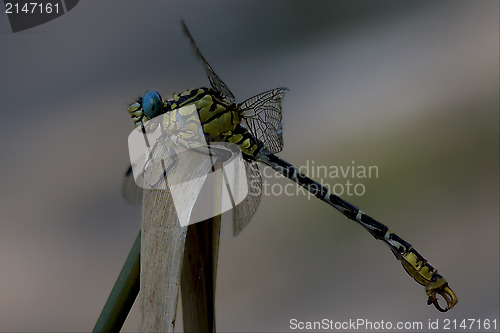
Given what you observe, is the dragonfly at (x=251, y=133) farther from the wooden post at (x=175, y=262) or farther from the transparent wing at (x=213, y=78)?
the wooden post at (x=175, y=262)

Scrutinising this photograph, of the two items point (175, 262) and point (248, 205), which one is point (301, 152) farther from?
point (175, 262)

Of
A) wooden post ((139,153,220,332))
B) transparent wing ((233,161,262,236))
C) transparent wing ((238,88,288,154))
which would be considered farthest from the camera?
transparent wing ((238,88,288,154))

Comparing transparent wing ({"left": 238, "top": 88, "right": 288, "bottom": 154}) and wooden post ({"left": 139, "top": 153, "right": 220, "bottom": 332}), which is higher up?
transparent wing ({"left": 238, "top": 88, "right": 288, "bottom": 154})

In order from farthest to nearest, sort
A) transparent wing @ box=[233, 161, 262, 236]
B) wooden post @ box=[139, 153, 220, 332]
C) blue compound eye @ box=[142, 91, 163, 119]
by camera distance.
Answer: transparent wing @ box=[233, 161, 262, 236] → blue compound eye @ box=[142, 91, 163, 119] → wooden post @ box=[139, 153, 220, 332]

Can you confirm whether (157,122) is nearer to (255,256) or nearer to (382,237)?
(382,237)

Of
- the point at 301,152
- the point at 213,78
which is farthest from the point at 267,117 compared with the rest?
the point at 301,152

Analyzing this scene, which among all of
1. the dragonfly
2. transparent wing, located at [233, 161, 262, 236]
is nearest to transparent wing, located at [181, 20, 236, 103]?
the dragonfly

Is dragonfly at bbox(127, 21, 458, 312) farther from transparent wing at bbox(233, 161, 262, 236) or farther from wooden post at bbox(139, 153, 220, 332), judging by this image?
wooden post at bbox(139, 153, 220, 332)

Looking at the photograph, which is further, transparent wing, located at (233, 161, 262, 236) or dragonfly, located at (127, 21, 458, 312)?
transparent wing, located at (233, 161, 262, 236)
